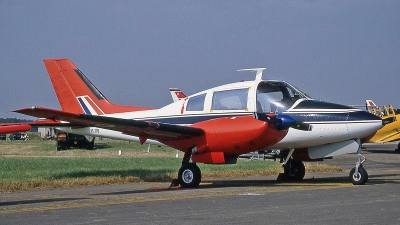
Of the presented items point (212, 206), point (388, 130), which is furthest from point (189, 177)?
point (388, 130)

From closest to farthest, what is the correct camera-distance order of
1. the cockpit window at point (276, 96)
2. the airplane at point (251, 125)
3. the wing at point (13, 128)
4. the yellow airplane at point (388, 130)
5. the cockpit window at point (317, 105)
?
the wing at point (13, 128), the airplane at point (251, 125), the cockpit window at point (317, 105), the cockpit window at point (276, 96), the yellow airplane at point (388, 130)

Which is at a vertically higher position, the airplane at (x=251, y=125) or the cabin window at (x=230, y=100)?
the cabin window at (x=230, y=100)

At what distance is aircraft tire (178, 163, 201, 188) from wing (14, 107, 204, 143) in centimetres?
87

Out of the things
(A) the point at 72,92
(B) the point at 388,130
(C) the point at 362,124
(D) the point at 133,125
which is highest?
(A) the point at 72,92

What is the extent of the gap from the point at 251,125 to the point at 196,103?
2333 mm

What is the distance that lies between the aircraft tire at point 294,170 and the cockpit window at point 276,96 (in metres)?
2.78

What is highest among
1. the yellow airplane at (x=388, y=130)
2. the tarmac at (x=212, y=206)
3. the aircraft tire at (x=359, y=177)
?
the yellow airplane at (x=388, y=130)

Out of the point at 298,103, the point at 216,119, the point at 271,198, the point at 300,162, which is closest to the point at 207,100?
the point at 216,119

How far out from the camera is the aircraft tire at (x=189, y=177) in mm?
16141

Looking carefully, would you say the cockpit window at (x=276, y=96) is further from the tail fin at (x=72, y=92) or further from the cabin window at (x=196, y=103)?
the tail fin at (x=72, y=92)

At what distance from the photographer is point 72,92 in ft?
66.8

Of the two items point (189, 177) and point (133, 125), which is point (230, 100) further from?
point (133, 125)

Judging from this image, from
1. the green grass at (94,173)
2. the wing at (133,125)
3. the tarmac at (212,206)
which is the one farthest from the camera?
the green grass at (94,173)

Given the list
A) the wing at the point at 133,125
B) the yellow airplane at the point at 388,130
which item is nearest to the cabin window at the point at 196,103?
the wing at the point at 133,125
